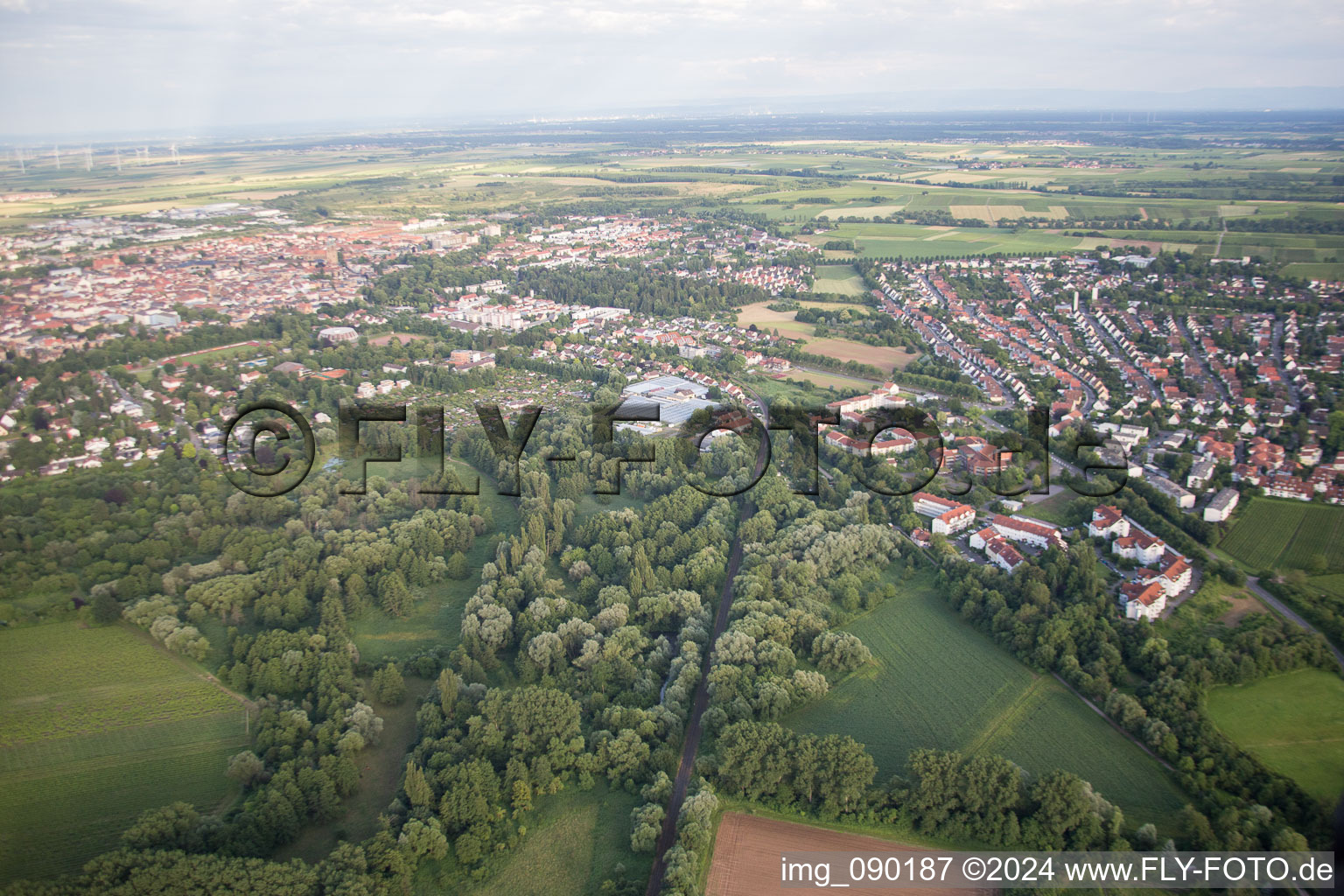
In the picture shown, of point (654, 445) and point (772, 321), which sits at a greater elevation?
point (772, 321)

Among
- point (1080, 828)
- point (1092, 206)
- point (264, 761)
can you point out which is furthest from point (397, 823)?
point (1092, 206)

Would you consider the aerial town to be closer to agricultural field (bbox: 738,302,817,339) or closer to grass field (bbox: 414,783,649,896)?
grass field (bbox: 414,783,649,896)

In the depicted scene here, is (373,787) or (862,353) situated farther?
(862,353)

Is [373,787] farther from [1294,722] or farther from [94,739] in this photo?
[1294,722]

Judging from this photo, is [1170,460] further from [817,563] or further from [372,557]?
[372,557]

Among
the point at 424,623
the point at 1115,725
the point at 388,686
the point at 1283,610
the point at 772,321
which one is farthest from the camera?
the point at 772,321

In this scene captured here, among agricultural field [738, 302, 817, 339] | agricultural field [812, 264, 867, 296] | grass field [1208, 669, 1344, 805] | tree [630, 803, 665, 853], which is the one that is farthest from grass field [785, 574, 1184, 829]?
agricultural field [812, 264, 867, 296]

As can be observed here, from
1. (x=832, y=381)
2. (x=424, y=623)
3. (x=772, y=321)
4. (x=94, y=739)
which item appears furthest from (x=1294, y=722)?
(x=772, y=321)
